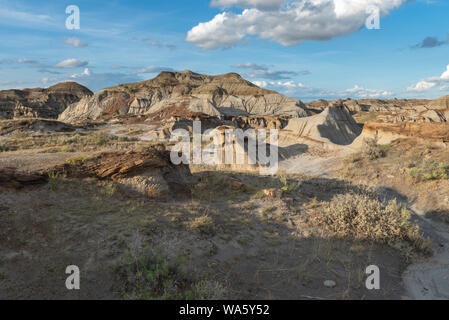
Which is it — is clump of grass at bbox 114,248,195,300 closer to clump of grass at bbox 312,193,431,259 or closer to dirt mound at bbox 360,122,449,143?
clump of grass at bbox 312,193,431,259

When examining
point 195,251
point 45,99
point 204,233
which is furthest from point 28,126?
point 45,99

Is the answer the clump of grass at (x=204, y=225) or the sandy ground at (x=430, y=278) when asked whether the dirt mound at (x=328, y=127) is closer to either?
the sandy ground at (x=430, y=278)

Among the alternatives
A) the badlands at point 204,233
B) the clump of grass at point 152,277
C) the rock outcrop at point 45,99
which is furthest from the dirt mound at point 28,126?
the rock outcrop at point 45,99

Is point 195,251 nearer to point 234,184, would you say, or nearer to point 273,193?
point 273,193

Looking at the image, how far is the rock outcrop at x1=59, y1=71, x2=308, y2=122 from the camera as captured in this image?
57781 millimetres

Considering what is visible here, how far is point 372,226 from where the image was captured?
22.9 ft

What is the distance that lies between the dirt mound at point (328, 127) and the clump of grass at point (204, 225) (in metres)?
18.7

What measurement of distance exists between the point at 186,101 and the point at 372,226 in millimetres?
55009

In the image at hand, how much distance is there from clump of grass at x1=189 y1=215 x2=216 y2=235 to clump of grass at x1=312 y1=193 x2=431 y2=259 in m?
2.84

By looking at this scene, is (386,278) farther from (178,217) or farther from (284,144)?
(284,144)

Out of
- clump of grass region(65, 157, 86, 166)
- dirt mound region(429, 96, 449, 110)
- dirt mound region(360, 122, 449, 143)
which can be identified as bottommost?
clump of grass region(65, 157, 86, 166)

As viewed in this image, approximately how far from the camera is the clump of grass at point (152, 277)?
4.14 metres

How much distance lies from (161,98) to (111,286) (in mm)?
67787
